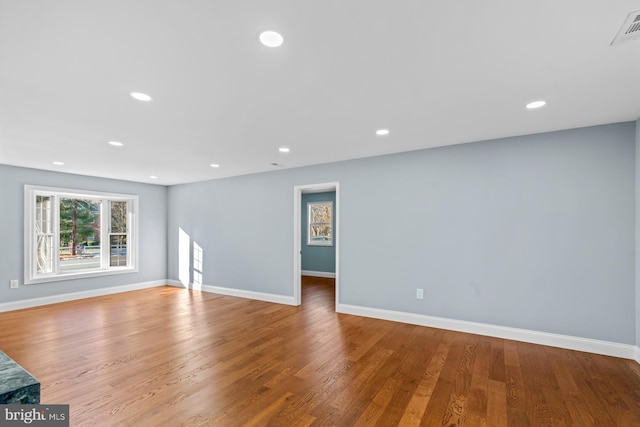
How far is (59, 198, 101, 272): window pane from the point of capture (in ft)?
18.8

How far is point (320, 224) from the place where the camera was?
849 cm

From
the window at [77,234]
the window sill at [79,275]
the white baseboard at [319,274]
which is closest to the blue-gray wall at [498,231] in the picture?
the white baseboard at [319,274]

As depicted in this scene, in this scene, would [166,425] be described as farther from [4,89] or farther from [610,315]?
[610,315]

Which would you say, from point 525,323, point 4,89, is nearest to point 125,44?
point 4,89

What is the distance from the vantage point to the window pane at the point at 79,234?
573 centimetres

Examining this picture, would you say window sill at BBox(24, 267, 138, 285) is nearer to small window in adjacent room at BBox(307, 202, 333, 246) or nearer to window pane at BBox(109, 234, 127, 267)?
window pane at BBox(109, 234, 127, 267)

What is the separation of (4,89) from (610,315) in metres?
5.93

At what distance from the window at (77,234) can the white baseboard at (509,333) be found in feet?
17.1

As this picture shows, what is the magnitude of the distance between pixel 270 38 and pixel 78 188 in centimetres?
604

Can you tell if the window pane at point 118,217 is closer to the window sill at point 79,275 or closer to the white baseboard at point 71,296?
the window sill at point 79,275

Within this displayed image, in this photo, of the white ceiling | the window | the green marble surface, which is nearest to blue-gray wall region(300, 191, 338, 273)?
the window

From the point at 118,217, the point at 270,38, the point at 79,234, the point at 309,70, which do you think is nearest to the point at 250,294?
the point at 118,217

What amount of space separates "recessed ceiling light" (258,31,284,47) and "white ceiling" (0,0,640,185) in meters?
0.05
